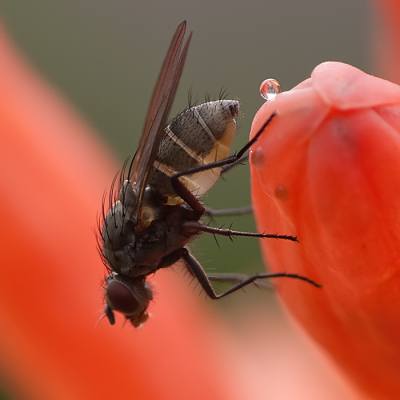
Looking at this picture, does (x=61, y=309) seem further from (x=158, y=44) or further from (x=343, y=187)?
(x=158, y=44)

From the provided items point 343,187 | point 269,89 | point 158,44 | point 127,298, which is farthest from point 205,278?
point 158,44

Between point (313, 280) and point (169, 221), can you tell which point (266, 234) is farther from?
point (169, 221)

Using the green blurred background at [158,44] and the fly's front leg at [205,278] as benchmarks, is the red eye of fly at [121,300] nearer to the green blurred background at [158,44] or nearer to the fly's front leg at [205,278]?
the fly's front leg at [205,278]

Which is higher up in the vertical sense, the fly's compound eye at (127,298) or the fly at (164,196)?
the fly at (164,196)

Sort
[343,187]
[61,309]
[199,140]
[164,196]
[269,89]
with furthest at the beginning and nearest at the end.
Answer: [164,196]
[199,140]
[61,309]
[269,89]
[343,187]

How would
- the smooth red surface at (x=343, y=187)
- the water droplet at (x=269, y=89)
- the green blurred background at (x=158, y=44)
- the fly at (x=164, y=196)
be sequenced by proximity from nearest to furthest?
the smooth red surface at (x=343, y=187)
the water droplet at (x=269, y=89)
the fly at (x=164, y=196)
the green blurred background at (x=158, y=44)

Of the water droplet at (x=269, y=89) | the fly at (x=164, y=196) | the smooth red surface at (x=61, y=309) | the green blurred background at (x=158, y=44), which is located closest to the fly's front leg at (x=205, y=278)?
the fly at (x=164, y=196)
